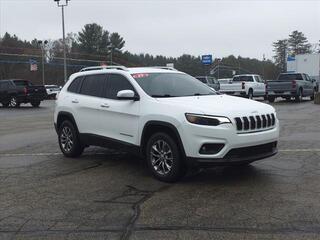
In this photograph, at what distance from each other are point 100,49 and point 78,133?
3358 inches

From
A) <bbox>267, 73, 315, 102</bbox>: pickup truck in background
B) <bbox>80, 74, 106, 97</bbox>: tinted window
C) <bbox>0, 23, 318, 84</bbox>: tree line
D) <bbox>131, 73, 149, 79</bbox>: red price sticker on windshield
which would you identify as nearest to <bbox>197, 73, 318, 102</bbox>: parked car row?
<bbox>267, 73, 315, 102</bbox>: pickup truck in background

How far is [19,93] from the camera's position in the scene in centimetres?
3059

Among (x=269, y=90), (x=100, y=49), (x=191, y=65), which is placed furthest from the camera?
(x=191, y=65)

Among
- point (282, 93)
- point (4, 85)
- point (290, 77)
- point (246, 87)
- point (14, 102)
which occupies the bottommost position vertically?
point (14, 102)

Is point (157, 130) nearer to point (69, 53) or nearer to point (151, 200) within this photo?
point (151, 200)

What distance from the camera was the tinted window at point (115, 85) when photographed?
26.2 feet

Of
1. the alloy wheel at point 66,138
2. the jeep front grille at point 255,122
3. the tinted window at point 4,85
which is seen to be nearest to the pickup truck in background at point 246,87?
the tinted window at point 4,85

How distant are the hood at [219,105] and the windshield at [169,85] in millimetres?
323

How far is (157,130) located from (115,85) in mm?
1462

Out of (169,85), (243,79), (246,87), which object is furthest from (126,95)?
(243,79)

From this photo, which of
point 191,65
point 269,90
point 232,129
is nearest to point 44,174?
point 232,129

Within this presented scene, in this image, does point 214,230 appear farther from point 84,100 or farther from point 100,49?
point 100,49

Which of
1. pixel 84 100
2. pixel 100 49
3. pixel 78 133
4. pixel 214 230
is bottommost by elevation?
pixel 214 230

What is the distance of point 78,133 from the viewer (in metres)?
9.10
